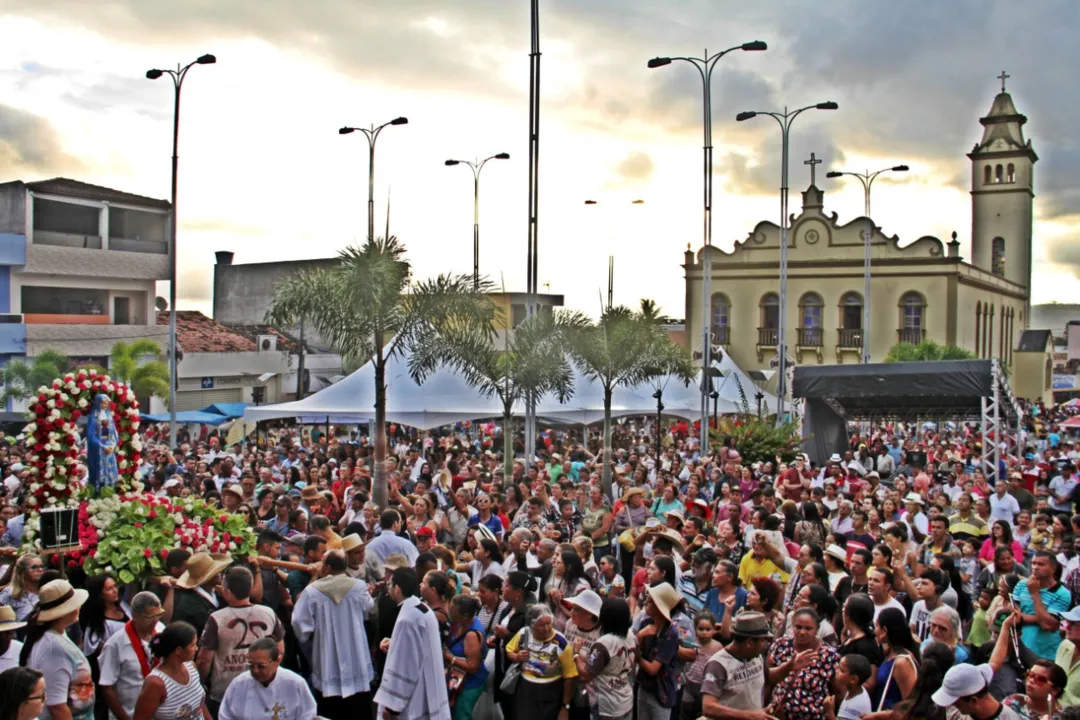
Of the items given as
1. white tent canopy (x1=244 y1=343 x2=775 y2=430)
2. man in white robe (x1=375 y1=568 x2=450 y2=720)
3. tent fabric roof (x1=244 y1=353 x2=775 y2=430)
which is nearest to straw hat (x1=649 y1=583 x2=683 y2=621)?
man in white robe (x1=375 y1=568 x2=450 y2=720)

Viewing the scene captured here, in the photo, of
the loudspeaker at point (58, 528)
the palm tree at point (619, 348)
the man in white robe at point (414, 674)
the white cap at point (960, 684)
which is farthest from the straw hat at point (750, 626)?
the palm tree at point (619, 348)

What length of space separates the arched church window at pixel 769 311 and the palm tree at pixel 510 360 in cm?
3398

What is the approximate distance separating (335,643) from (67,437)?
4379 millimetres

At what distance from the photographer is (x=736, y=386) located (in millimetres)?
35969

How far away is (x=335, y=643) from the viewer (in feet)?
23.9

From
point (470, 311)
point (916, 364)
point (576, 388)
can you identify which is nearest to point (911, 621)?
point (470, 311)

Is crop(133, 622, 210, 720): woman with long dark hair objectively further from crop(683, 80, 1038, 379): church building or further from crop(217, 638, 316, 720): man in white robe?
crop(683, 80, 1038, 379): church building

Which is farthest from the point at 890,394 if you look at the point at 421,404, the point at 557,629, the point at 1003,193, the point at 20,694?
the point at 1003,193

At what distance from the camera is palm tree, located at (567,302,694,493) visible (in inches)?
933

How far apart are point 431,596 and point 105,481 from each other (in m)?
4.66

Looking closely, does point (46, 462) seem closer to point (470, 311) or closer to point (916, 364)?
point (470, 311)

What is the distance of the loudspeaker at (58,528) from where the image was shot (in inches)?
350

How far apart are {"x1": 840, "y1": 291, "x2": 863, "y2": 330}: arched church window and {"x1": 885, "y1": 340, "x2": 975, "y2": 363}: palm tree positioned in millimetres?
3477

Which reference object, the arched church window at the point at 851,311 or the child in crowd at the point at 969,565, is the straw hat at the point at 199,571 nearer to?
the child in crowd at the point at 969,565
